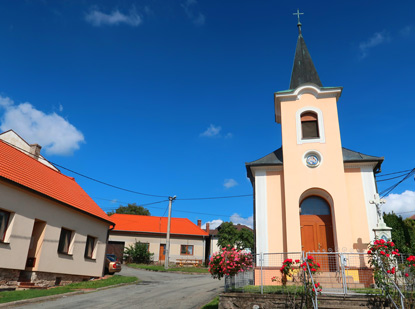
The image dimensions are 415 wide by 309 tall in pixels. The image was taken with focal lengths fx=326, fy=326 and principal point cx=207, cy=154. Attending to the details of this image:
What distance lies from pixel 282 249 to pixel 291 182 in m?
3.01

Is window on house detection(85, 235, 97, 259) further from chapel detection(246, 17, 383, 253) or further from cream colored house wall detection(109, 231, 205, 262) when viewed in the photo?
cream colored house wall detection(109, 231, 205, 262)

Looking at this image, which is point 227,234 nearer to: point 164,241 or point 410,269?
point 164,241

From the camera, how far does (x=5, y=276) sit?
→ 13320 millimetres

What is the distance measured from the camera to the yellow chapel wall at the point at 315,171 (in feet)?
45.9

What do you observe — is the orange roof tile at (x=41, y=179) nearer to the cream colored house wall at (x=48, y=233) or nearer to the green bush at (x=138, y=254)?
the cream colored house wall at (x=48, y=233)

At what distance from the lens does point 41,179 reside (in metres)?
17.0

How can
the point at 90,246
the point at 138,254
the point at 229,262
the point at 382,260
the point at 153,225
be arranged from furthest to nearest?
1. the point at 153,225
2. the point at 138,254
3. the point at 90,246
4. the point at 229,262
5. the point at 382,260

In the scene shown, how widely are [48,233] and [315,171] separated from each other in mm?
12971

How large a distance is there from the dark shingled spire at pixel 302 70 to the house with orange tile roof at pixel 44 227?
46.2 feet

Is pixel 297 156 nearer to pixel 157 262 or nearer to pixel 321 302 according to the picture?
pixel 321 302

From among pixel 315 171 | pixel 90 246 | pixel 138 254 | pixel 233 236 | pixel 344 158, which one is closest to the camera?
pixel 315 171

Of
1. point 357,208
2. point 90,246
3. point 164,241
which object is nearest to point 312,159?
point 357,208

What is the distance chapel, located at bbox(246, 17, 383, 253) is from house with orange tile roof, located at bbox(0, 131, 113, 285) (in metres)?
9.86

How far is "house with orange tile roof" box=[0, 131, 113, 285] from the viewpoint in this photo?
44.4ft
